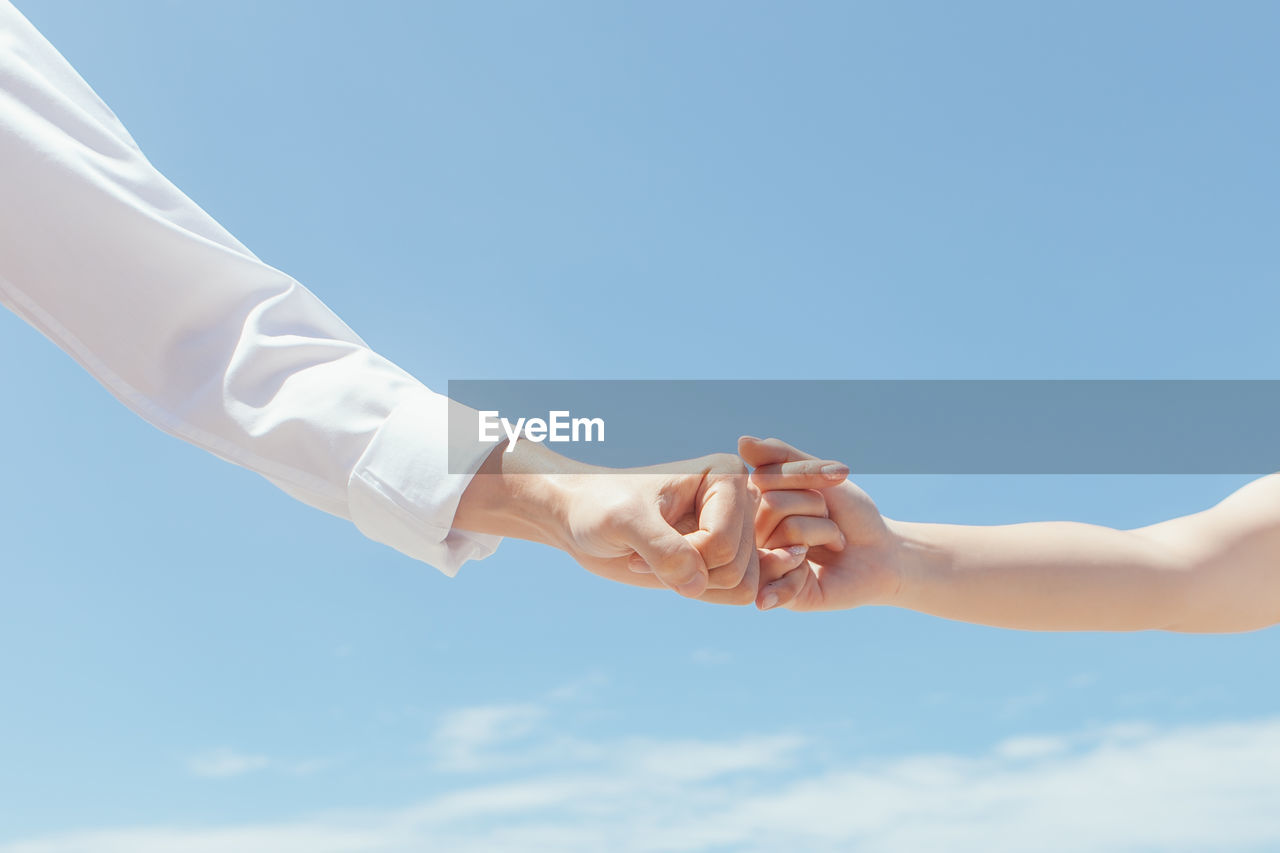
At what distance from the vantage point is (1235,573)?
10.7 ft

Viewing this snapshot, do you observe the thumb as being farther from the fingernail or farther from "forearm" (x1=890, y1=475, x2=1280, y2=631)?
"forearm" (x1=890, y1=475, x2=1280, y2=631)

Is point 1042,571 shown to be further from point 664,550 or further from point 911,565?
point 664,550

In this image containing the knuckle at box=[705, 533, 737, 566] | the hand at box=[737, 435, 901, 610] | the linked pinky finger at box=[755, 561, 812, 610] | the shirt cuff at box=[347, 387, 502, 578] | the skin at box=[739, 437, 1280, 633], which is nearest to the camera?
the shirt cuff at box=[347, 387, 502, 578]

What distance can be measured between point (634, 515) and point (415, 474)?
1.51ft

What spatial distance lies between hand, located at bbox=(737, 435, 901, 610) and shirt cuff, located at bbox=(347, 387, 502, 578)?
966 mm

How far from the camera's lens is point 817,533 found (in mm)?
2857

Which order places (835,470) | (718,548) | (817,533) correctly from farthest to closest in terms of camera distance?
(817,533)
(835,470)
(718,548)

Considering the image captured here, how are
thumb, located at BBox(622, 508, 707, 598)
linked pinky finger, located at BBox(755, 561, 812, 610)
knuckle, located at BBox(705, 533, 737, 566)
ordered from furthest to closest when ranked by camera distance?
linked pinky finger, located at BBox(755, 561, 812, 610) < knuckle, located at BBox(705, 533, 737, 566) < thumb, located at BBox(622, 508, 707, 598)

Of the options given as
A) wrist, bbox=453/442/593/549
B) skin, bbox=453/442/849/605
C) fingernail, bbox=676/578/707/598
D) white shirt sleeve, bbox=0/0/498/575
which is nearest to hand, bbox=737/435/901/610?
skin, bbox=453/442/849/605

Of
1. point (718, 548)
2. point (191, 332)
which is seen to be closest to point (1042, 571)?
point (718, 548)

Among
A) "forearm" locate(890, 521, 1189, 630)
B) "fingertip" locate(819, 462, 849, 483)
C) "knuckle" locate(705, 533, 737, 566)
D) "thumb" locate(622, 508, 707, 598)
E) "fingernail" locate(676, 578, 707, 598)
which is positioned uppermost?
"fingertip" locate(819, 462, 849, 483)

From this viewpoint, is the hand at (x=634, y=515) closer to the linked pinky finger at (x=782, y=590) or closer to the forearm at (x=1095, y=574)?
the linked pinky finger at (x=782, y=590)

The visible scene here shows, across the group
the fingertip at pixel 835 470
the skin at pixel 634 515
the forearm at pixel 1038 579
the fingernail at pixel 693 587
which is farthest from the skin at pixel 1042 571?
the fingernail at pixel 693 587

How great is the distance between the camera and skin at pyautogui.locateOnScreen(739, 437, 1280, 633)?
3033 millimetres
